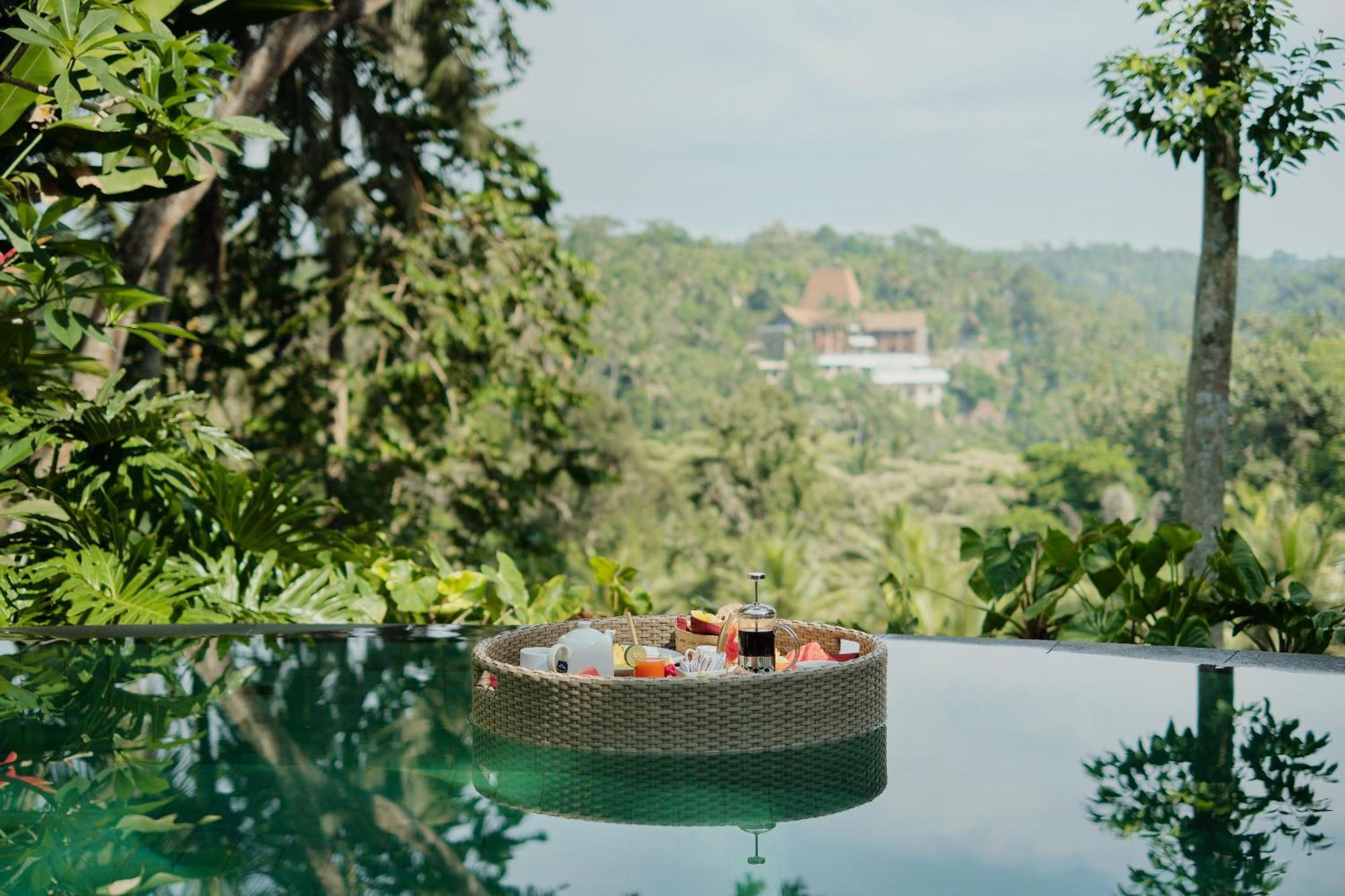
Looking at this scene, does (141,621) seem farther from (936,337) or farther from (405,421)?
(936,337)

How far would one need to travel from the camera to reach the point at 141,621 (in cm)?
323

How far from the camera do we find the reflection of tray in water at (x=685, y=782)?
5.55 feet

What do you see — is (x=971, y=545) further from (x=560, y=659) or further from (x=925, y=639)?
(x=560, y=659)

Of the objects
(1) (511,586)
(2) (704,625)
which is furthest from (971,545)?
(2) (704,625)

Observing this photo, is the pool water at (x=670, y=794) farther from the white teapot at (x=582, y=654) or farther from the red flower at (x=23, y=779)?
the white teapot at (x=582, y=654)

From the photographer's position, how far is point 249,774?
1.84 meters

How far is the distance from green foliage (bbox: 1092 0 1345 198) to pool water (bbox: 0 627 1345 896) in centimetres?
274

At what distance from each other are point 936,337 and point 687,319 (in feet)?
21.3

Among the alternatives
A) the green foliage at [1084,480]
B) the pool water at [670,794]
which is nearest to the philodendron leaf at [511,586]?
the pool water at [670,794]

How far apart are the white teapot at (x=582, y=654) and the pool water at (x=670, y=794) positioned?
161 millimetres

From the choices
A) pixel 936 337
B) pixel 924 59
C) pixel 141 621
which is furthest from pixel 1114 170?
pixel 141 621

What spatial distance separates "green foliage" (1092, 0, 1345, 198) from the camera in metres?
4.56

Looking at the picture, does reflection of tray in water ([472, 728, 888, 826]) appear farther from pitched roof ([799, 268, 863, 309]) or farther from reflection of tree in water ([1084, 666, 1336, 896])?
pitched roof ([799, 268, 863, 309])

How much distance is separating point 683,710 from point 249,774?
63cm
